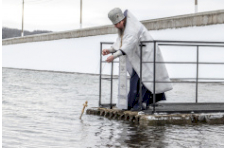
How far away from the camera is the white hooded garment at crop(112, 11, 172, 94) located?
20.7 feet

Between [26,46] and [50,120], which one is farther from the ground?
[26,46]

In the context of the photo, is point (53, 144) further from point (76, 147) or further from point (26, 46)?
point (26, 46)

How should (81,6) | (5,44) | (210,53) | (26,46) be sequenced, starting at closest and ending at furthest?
(210,53) → (81,6) → (26,46) → (5,44)

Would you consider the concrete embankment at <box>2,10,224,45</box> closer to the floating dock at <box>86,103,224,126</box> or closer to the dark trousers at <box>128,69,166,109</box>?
the floating dock at <box>86,103,224,126</box>

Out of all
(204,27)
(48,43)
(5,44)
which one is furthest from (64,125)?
(5,44)

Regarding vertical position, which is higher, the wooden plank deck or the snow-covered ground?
the snow-covered ground

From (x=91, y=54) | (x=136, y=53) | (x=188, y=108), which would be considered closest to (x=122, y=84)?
(x=136, y=53)

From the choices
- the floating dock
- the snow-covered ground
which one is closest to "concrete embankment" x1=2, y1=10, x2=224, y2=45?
the snow-covered ground

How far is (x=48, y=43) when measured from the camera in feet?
115

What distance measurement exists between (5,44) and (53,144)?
3947 cm

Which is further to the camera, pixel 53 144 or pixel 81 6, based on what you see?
pixel 81 6

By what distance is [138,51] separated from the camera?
6.48 m

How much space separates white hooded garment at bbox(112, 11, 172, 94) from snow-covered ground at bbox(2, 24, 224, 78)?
806 centimetres

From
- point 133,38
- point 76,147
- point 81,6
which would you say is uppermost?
point 81,6
